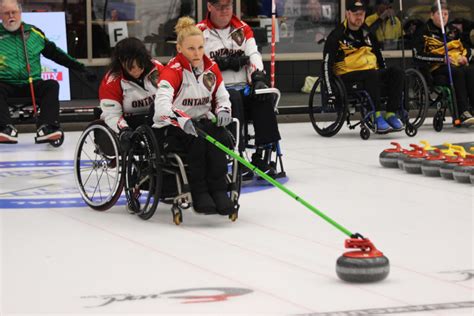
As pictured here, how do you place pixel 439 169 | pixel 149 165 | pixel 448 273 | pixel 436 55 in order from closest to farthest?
Result: pixel 448 273 < pixel 149 165 < pixel 439 169 < pixel 436 55

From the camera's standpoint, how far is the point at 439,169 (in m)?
7.93

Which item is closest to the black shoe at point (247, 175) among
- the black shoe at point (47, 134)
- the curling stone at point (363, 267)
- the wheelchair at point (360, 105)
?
the black shoe at point (47, 134)

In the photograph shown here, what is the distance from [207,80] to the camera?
656 centimetres

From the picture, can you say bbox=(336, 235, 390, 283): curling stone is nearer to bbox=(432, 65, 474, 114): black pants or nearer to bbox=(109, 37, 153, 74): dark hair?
bbox=(109, 37, 153, 74): dark hair

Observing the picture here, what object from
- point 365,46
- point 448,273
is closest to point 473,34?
point 365,46

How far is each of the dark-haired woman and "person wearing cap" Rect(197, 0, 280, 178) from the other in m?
0.94

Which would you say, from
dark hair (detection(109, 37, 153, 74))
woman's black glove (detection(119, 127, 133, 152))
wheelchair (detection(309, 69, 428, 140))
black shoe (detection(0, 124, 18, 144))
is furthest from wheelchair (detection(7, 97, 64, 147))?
woman's black glove (detection(119, 127, 133, 152))

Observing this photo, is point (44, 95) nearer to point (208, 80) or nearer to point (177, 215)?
point (208, 80)

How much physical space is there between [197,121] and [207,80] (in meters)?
0.28

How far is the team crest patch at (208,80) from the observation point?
6.55 meters

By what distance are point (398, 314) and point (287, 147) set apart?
18.2 feet

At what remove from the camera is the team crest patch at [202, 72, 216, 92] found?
21.5ft

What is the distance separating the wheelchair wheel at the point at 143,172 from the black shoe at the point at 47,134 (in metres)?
3.11

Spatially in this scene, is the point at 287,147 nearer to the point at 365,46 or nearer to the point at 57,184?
the point at 365,46
